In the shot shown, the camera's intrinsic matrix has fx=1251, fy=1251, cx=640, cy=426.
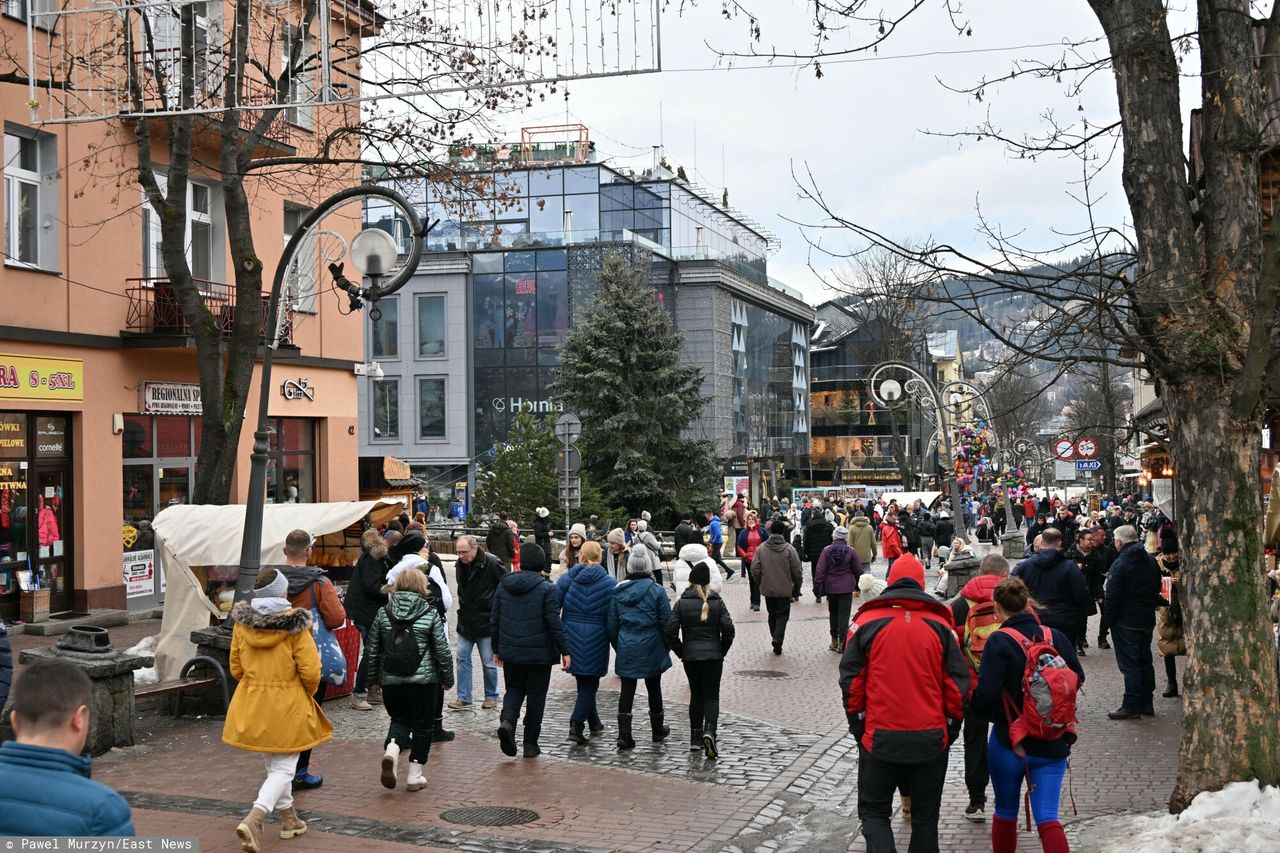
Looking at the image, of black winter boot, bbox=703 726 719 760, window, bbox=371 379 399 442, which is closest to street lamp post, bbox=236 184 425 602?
black winter boot, bbox=703 726 719 760

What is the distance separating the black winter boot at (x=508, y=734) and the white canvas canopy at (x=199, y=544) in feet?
14.0

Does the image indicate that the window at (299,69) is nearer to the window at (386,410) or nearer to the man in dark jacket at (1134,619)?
the man in dark jacket at (1134,619)

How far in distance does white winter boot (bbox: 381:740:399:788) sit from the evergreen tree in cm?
3199

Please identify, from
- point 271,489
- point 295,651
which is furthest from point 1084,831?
point 271,489

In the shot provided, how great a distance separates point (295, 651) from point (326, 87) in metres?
4.65

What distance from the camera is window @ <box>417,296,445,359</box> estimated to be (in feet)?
192

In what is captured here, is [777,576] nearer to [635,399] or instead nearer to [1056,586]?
[1056,586]

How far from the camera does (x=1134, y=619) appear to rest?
11.8 m

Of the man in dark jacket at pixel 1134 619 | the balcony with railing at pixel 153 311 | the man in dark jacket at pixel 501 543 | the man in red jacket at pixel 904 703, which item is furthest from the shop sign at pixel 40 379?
the man in red jacket at pixel 904 703

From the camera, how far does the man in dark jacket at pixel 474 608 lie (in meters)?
11.9

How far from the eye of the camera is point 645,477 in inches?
1607

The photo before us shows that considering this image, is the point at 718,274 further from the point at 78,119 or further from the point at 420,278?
the point at 78,119

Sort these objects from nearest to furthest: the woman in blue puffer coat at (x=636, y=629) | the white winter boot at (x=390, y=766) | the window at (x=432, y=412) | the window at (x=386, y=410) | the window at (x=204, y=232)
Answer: the white winter boot at (x=390, y=766) → the woman in blue puffer coat at (x=636, y=629) → the window at (x=204, y=232) → the window at (x=432, y=412) → the window at (x=386, y=410)

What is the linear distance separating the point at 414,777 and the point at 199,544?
20.0 ft
